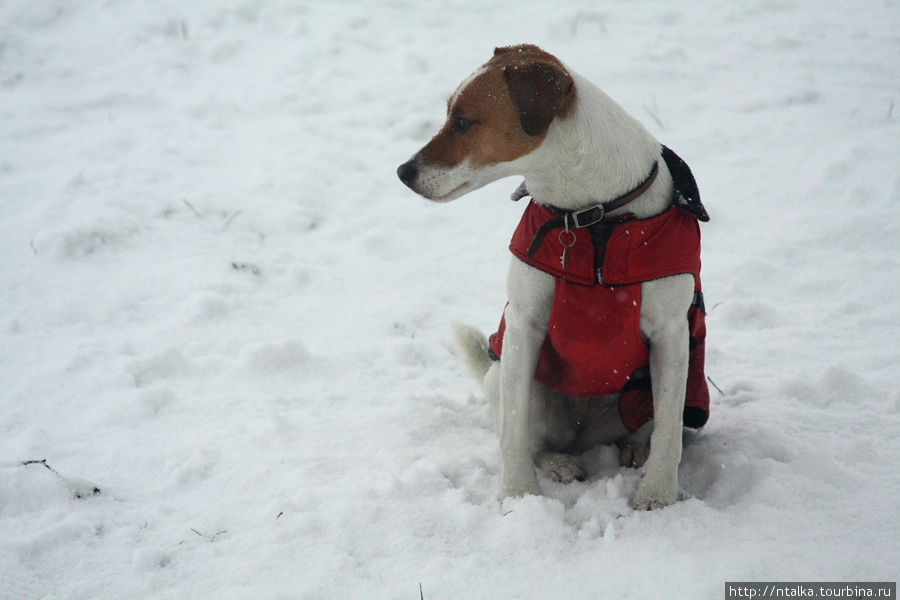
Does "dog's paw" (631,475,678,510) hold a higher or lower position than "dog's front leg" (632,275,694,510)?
lower

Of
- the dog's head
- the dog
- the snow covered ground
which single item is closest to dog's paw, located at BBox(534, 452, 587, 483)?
the snow covered ground

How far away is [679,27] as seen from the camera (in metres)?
7.56

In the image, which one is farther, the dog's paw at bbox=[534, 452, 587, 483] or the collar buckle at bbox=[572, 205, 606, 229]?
the dog's paw at bbox=[534, 452, 587, 483]

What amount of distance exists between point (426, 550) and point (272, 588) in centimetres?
53

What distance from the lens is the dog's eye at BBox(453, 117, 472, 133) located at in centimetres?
252

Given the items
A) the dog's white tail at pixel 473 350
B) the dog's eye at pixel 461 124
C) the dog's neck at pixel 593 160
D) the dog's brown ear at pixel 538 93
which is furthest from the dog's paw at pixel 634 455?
the dog's eye at pixel 461 124

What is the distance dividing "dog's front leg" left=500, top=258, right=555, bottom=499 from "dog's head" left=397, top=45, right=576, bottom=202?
420 mm

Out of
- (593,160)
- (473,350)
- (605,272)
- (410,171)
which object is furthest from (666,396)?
(410,171)

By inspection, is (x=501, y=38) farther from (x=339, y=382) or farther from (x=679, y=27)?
(x=339, y=382)

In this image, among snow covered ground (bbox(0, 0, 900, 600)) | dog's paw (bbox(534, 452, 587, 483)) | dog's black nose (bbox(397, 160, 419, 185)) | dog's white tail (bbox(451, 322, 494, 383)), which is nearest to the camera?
snow covered ground (bbox(0, 0, 900, 600))

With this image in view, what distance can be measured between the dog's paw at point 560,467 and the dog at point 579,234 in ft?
0.63

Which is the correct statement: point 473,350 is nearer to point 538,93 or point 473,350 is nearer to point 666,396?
point 666,396

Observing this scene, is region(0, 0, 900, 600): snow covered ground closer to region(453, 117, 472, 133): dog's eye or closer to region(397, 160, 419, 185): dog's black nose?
region(397, 160, 419, 185): dog's black nose

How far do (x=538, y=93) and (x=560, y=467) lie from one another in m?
1.54
